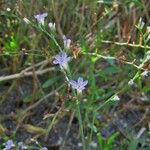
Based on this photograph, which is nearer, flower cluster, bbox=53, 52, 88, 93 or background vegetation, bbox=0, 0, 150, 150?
flower cluster, bbox=53, 52, 88, 93

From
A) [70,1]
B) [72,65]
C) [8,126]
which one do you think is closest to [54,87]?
[72,65]

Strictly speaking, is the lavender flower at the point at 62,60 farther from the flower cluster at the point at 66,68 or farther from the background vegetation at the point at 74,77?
the background vegetation at the point at 74,77

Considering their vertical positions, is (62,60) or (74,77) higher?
(62,60)

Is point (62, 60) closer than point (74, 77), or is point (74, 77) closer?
point (62, 60)

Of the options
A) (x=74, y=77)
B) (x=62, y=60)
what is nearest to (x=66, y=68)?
(x=62, y=60)

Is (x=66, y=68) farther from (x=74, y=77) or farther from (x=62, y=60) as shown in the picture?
(x=74, y=77)

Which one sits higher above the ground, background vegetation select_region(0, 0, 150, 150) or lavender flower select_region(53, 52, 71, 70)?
lavender flower select_region(53, 52, 71, 70)

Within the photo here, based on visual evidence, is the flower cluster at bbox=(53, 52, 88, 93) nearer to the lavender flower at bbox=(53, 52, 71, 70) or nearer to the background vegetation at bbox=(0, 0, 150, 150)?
the lavender flower at bbox=(53, 52, 71, 70)

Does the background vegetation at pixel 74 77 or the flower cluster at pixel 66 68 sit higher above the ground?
the flower cluster at pixel 66 68

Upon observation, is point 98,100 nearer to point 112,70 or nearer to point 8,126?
point 112,70

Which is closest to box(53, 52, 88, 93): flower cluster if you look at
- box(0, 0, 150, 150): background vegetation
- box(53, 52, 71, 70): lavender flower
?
box(53, 52, 71, 70): lavender flower

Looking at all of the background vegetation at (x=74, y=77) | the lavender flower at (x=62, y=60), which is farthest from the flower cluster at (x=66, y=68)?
the background vegetation at (x=74, y=77)

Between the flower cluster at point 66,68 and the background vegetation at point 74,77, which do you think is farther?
the background vegetation at point 74,77
